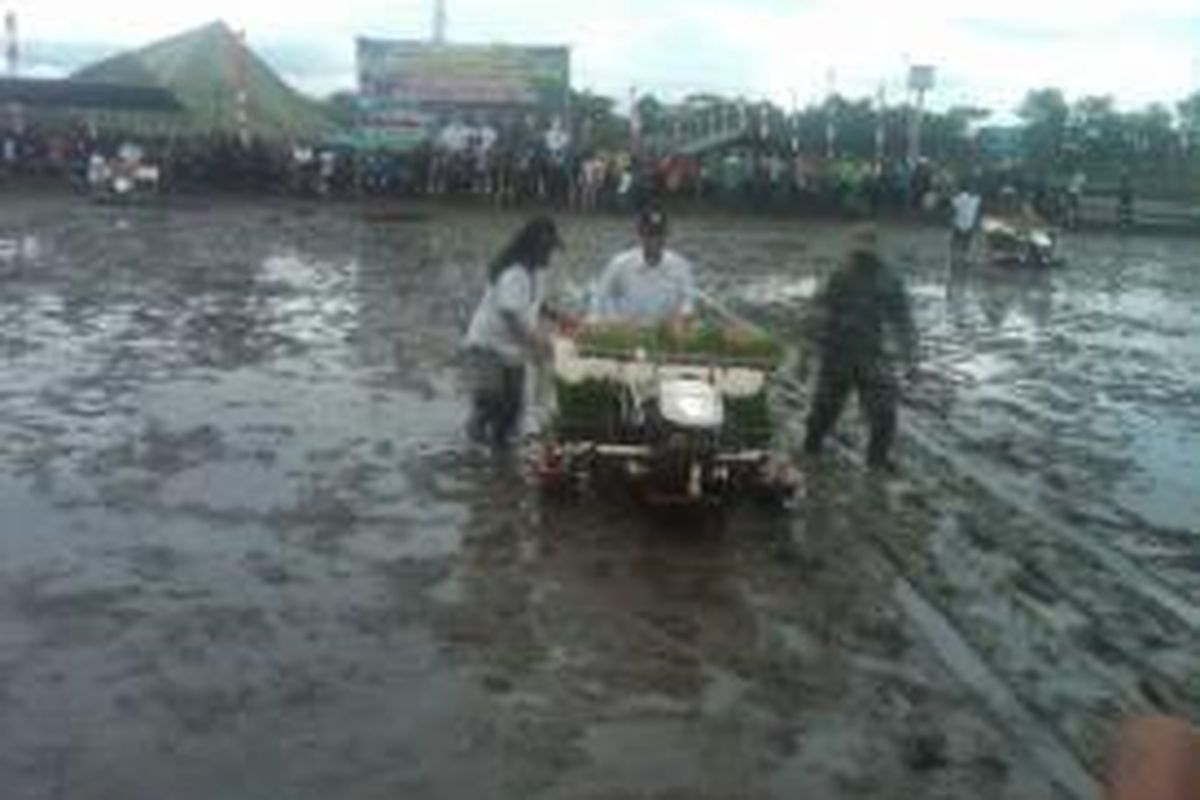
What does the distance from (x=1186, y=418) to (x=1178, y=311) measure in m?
11.5

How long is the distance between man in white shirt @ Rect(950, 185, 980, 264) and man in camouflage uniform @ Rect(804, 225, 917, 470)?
21.2 meters

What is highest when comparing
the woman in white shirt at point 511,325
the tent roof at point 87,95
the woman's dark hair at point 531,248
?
the tent roof at point 87,95

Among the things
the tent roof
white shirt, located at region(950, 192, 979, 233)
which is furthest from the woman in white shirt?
the tent roof

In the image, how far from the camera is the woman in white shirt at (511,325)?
11.9 m

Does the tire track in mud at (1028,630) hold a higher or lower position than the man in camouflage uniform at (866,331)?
lower

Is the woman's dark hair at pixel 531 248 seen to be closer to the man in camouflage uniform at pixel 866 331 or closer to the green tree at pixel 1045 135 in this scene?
the man in camouflage uniform at pixel 866 331

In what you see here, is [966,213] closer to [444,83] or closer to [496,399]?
[444,83]

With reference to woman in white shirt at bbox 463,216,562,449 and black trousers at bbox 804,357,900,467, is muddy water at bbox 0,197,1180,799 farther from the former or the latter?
woman in white shirt at bbox 463,216,562,449

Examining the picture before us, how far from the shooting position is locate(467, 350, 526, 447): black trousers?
12320 mm

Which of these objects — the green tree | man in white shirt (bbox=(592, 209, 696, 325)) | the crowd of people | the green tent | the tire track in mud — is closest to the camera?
the tire track in mud

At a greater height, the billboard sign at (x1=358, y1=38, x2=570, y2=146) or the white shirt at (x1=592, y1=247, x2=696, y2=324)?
the billboard sign at (x1=358, y1=38, x2=570, y2=146)

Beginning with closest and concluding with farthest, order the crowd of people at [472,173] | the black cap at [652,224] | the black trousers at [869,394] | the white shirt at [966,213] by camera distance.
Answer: the black cap at [652,224], the black trousers at [869,394], the white shirt at [966,213], the crowd of people at [472,173]

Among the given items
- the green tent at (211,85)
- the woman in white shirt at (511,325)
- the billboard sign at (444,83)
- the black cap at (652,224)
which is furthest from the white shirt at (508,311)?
the green tent at (211,85)

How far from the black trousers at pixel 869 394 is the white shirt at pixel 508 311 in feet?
6.78
